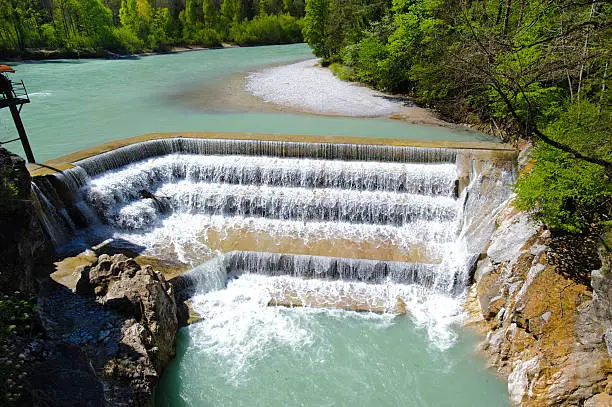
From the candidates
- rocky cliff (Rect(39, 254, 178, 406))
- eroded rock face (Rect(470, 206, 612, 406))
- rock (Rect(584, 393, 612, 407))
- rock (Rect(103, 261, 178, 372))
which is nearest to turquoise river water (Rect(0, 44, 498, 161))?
eroded rock face (Rect(470, 206, 612, 406))

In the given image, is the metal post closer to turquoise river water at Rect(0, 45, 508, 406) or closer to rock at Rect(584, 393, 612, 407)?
turquoise river water at Rect(0, 45, 508, 406)

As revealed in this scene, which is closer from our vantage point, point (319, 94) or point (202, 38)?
point (319, 94)

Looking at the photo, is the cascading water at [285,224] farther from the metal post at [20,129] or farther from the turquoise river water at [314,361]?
the metal post at [20,129]

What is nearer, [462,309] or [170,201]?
[462,309]

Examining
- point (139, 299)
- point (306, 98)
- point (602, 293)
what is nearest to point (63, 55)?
point (306, 98)

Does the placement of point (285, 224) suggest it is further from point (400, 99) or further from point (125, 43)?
point (125, 43)

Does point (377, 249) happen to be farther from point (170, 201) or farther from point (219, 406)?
point (170, 201)

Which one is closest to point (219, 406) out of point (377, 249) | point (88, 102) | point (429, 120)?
point (377, 249)
